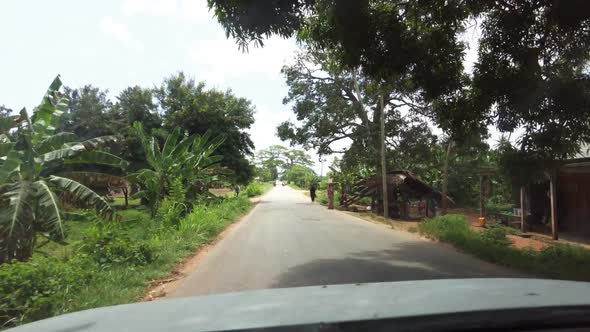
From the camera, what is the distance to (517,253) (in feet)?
32.9

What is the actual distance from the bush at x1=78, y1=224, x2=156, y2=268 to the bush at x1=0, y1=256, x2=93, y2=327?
230 cm

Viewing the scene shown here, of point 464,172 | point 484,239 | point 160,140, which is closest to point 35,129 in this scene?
point 484,239

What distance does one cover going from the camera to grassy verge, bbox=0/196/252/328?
5406mm

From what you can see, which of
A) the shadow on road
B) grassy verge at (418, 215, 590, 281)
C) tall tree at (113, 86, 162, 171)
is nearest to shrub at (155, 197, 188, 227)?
the shadow on road

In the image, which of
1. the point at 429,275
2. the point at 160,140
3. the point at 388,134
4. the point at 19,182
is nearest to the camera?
the point at 429,275

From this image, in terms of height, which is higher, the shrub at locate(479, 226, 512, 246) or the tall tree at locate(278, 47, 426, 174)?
the tall tree at locate(278, 47, 426, 174)

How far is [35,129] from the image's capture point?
11.9 metres

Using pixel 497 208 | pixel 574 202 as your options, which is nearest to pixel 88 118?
pixel 497 208

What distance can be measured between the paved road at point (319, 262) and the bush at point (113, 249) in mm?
1111

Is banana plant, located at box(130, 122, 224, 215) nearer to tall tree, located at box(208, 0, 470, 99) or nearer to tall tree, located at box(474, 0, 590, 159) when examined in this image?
tall tree, located at box(208, 0, 470, 99)

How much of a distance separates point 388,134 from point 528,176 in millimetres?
19486

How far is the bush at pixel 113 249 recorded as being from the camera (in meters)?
8.91

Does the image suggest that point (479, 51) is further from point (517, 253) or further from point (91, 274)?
point (91, 274)

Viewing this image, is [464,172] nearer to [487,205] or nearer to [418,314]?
[487,205]
